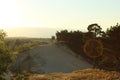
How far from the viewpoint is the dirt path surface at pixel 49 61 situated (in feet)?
257

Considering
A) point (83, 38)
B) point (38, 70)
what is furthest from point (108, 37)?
point (83, 38)

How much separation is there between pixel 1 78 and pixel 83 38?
61343 mm

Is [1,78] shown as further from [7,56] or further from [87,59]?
[87,59]

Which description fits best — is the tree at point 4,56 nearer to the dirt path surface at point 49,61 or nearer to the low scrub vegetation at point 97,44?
the low scrub vegetation at point 97,44

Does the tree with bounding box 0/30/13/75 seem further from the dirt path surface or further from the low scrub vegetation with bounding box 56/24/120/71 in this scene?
the dirt path surface

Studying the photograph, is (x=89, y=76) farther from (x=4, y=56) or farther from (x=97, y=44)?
(x=97, y=44)

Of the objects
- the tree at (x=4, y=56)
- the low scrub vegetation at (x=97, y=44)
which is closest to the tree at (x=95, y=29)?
the low scrub vegetation at (x=97, y=44)

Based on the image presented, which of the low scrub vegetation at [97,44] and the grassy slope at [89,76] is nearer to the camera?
the grassy slope at [89,76]

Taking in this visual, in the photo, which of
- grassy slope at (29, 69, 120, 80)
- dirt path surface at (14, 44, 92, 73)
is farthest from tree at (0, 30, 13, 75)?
dirt path surface at (14, 44, 92, 73)

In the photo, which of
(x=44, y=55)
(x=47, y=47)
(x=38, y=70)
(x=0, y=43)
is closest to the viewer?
(x=0, y=43)

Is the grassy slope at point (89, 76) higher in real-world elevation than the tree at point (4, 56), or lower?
lower

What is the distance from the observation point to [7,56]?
89.0 ft

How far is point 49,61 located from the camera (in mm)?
83438

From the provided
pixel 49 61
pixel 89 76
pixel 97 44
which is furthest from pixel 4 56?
pixel 49 61
